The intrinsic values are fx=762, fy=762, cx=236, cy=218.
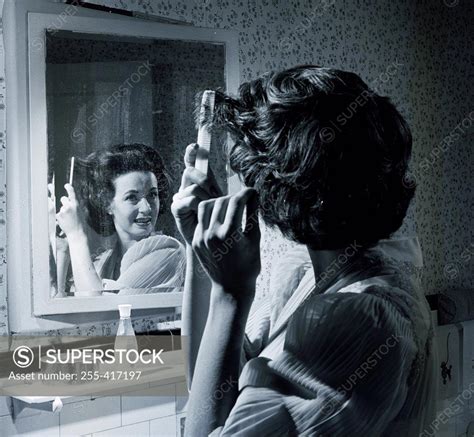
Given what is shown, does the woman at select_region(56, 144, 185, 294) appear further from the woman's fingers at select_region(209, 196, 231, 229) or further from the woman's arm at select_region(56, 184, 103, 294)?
the woman's fingers at select_region(209, 196, 231, 229)

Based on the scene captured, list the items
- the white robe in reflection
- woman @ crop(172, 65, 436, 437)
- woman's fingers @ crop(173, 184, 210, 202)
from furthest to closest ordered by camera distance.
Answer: the white robe in reflection, woman's fingers @ crop(173, 184, 210, 202), woman @ crop(172, 65, 436, 437)

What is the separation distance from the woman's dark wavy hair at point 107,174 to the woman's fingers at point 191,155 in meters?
0.09

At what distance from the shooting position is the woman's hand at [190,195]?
1.68 meters

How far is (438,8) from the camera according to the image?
6.77 feet

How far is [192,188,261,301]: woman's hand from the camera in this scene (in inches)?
60.3

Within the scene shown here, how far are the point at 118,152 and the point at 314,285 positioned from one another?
593 millimetres

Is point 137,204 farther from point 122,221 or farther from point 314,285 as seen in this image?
point 314,285

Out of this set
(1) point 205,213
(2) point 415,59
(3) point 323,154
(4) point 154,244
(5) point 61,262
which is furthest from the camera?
(2) point 415,59

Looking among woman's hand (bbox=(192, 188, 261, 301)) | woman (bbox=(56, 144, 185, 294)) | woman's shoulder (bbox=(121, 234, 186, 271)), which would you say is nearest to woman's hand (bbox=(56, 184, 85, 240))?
woman (bbox=(56, 144, 185, 294))

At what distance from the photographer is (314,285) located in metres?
1.55

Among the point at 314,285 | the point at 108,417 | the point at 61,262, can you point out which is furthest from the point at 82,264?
the point at 314,285

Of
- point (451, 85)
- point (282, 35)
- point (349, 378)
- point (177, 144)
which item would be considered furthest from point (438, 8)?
point (349, 378)

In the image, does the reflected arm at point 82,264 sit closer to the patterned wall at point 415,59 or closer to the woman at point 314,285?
the woman at point 314,285

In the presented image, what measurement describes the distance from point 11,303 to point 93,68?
570 millimetres
